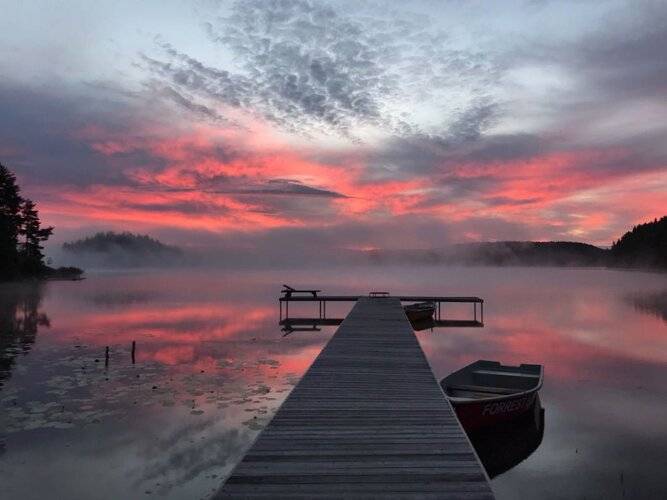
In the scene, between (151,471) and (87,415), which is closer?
(151,471)

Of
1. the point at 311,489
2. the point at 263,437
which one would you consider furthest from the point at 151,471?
the point at 311,489

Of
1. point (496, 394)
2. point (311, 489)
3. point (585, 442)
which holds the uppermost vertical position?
point (311, 489)

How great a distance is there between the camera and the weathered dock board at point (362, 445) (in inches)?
219

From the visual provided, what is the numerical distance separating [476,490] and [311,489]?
6.11 feet

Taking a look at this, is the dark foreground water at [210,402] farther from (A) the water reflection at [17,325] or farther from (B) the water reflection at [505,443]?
(B) the water reflection at [505,443]

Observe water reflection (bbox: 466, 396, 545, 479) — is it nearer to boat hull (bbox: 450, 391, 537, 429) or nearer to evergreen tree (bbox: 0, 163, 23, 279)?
boat hull (bbox: 450, 391, 537, 429)

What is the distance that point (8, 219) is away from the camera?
223 ft

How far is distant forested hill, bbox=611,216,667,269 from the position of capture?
5940 inches

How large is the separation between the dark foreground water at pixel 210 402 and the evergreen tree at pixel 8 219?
125 ft

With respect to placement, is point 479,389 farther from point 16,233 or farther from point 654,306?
point 16,233

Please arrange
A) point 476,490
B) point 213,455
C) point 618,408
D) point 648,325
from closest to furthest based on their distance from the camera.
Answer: point 476,490 < point 213,455 < point 618,408 < point 648,325

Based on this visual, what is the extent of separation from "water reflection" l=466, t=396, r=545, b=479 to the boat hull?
0.21 metres

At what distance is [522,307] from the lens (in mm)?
54438

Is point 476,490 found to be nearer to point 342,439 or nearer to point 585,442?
point 342,439
